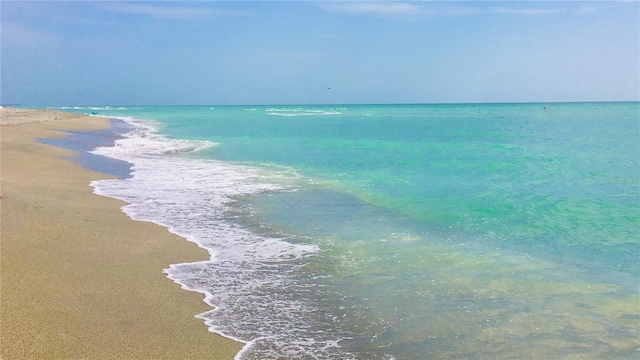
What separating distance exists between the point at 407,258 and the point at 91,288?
468cm

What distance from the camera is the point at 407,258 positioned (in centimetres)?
862

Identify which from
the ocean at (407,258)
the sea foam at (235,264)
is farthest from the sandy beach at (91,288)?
the ocean at (407,258)

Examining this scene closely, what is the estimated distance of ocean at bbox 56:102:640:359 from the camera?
19.0 feet

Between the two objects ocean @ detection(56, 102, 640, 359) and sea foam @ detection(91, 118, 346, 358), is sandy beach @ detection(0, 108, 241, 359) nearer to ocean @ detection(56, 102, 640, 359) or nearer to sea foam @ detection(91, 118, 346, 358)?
sea foam @ detection(91, 118, 346, 358)

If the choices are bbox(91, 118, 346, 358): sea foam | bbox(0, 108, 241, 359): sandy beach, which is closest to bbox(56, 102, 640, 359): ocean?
bbox(91, 118, 346, 358): sea foam

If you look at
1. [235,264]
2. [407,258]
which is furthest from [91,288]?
[407,258]

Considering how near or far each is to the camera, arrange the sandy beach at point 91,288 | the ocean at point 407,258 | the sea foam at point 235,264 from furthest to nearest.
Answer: the ocean at point 407,258, the sea foam at point 235,264, the sandy beach at point 91,288

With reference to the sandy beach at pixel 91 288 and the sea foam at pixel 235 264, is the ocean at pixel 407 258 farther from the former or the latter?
the sandy beach at pixel 91 288

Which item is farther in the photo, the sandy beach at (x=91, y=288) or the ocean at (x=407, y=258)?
the ocean at (x=407, y=258)

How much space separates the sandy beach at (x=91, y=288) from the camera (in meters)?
5.14

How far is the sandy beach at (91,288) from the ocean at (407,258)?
0.40 m

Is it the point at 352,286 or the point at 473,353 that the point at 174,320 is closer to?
the point at 352,286

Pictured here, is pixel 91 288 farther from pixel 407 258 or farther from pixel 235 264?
pixel 407 258

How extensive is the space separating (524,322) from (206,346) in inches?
143
